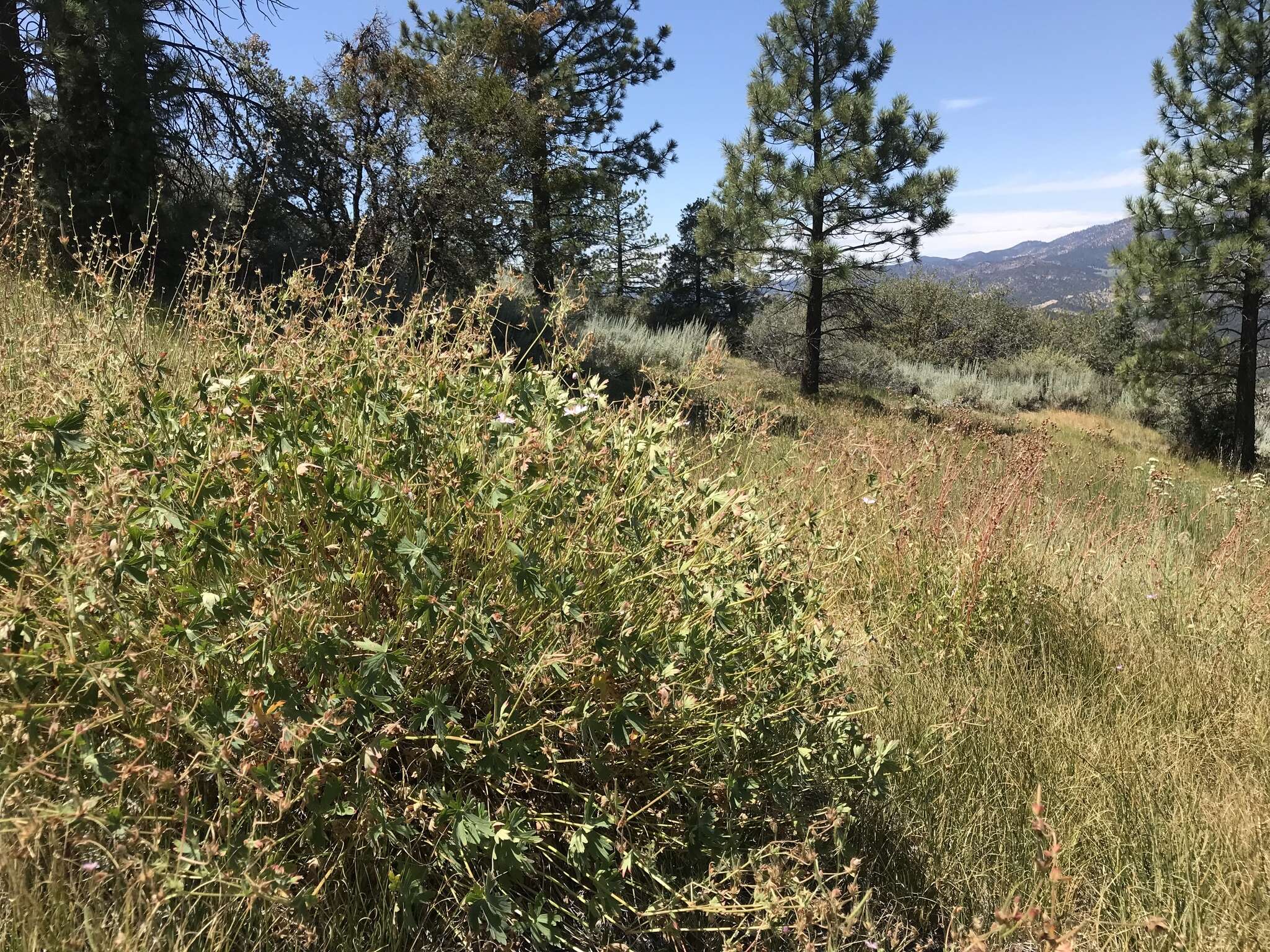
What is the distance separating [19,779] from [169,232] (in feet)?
20.8

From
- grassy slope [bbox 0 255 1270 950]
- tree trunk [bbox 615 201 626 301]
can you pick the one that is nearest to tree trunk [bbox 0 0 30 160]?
grassy slope [bbox 0 255 1270 950]

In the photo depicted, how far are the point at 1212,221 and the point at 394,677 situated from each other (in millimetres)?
16981

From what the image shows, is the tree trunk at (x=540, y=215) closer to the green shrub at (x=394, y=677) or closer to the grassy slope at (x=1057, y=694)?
the grassy slope at (x=1057, y=694)

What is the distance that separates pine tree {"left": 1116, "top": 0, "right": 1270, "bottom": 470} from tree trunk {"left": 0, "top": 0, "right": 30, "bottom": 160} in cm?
1614

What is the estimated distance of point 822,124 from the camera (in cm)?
1259

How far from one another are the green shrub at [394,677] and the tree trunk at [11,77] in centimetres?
601

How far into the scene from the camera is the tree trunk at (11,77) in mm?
5883

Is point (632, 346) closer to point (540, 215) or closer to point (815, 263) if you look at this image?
point (540, 215)

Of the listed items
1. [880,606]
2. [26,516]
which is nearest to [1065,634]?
[880,606]

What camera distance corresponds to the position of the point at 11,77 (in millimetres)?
6012

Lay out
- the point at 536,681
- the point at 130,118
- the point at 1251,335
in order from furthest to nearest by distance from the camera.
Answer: the point at 1251,335 < the point at 130,118 < the point at 536,681

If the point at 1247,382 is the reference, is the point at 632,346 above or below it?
above

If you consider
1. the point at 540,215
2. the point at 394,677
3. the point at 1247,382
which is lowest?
the point at 1247,382

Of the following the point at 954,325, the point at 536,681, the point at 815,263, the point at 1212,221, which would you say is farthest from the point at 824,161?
the point at 954,325
